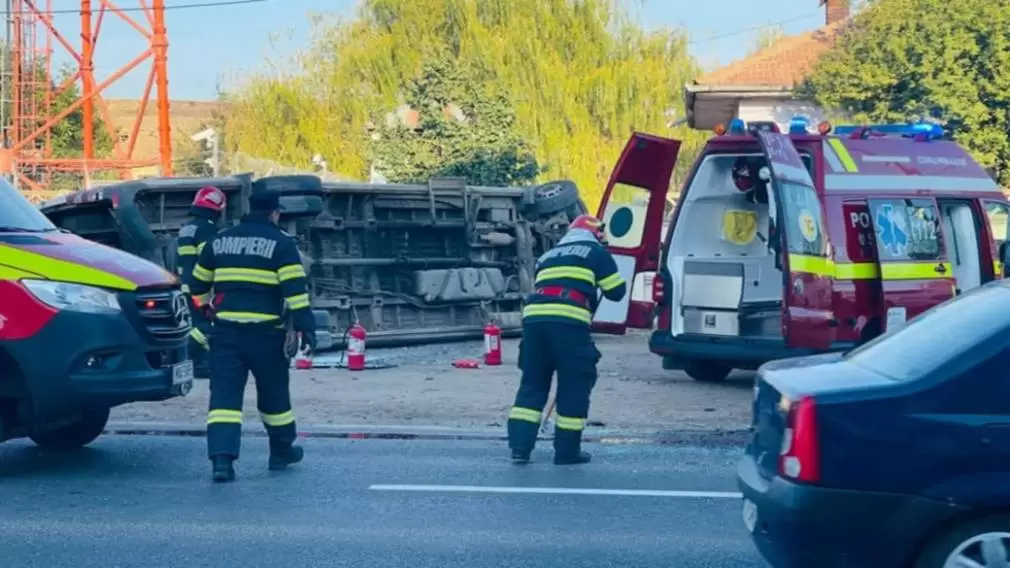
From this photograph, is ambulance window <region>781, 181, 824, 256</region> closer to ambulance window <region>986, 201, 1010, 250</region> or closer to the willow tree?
ambulance window <region>986, 201, 1010, 250</region>

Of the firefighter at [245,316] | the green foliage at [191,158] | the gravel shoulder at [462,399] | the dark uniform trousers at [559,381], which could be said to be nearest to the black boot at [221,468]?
the firefighter at [245,316]

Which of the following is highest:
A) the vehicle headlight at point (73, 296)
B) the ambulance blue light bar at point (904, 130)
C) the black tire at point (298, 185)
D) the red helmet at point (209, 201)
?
the ambulance blue light bar at point (904, 130)

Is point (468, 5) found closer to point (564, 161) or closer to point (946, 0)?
point (564, 161)

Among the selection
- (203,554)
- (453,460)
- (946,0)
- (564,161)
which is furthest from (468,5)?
(203,554)

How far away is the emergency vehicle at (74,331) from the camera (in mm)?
7797

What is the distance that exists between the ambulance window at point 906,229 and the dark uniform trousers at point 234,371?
5202 millimetres

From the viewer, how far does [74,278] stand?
7953mm

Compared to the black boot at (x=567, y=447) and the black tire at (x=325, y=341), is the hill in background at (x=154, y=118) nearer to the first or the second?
the black tire at (x=325, y=341)

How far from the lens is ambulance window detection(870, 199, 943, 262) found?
1107cm

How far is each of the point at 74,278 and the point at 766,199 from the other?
20.8 ft

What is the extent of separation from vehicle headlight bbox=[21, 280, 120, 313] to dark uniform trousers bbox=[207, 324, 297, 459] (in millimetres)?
628

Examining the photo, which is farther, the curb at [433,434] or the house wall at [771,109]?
the house wall at [771,109]

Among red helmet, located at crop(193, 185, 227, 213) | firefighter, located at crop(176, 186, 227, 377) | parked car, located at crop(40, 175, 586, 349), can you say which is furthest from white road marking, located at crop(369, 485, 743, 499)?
parked car, located at crop(40, 175, 586, 349)

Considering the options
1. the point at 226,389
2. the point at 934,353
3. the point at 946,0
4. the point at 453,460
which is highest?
the point at 946,0
